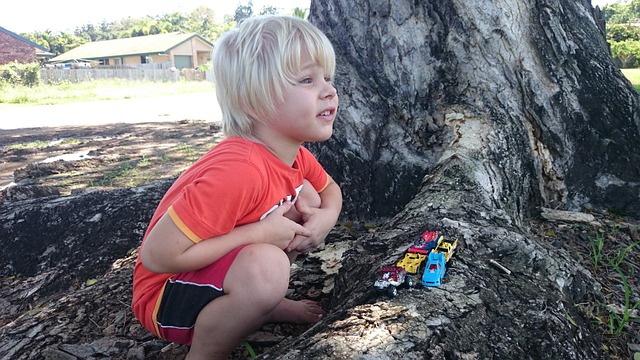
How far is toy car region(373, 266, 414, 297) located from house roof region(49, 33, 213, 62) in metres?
59.0

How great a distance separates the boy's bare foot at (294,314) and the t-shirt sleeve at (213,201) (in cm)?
55

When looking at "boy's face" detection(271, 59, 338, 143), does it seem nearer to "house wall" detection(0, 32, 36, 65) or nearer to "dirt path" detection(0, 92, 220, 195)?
"dirt path" detection(0, 92, 220, 195)

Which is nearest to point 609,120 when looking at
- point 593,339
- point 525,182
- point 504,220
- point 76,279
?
point 525,182

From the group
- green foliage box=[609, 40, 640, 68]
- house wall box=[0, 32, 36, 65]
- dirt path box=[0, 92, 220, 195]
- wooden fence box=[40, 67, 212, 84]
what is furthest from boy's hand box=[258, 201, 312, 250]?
house wall box=[0, 32, 36, 65]

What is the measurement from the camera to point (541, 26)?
309 cm

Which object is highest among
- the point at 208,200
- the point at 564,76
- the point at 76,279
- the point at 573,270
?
the point at 564,76

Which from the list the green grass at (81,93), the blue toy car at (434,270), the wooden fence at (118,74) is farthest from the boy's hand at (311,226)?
the wooden fence at (118,74)

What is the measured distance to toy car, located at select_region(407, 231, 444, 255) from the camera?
5.93 ft

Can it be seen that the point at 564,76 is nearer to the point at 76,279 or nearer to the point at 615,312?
the point at 615,312

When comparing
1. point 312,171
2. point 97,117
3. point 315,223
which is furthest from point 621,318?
point 97,117

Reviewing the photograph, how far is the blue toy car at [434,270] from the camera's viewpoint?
165cm

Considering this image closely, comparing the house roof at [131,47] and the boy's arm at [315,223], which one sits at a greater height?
the house roof at [131,47]

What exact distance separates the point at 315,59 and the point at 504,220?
109cm

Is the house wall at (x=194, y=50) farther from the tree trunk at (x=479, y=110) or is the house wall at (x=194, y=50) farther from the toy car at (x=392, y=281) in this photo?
the toy car at (x=392, y=281)
